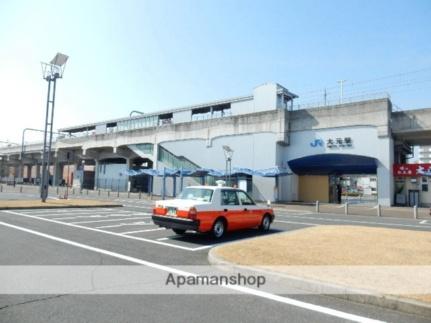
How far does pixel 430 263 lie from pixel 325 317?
3739 millimetres

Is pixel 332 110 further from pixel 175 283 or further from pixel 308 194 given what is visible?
pixel 175 283

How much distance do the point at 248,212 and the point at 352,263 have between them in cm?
513

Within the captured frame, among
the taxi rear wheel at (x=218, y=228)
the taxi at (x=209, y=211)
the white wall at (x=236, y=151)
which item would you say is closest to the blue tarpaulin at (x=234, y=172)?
the white wall at (x=236, y=151)

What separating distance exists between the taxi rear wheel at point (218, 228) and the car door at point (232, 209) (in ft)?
0.66

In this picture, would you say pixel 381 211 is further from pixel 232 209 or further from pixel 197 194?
pixel 197 194

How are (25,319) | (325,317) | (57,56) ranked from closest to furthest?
(25,319)
(325,317)
(57,56)

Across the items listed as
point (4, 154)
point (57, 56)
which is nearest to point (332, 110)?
point (57, 56)

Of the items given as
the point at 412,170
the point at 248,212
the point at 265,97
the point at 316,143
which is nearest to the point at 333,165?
the point at 316,143

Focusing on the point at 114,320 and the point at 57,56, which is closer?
the point at 114,320

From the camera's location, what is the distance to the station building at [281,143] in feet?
102

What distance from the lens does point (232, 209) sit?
10914 millimetres

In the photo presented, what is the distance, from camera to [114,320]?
4.10 metres

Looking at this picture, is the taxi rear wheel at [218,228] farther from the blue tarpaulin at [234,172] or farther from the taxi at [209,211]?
the blue tarpaulin at [234,172]

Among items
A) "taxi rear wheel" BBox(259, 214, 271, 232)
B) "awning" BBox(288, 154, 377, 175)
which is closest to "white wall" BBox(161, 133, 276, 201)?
"awning" BBox(288, 154, 377, 175)
